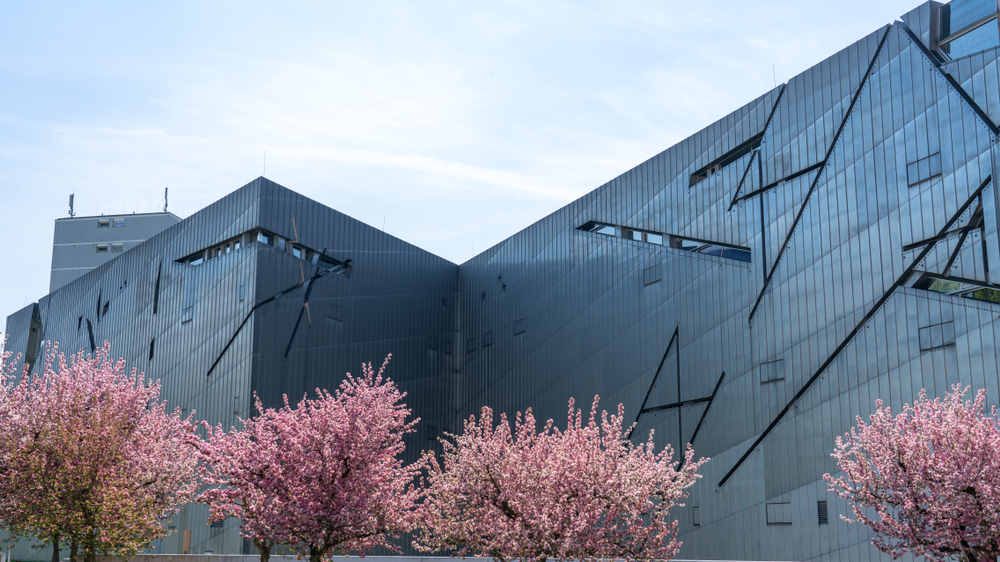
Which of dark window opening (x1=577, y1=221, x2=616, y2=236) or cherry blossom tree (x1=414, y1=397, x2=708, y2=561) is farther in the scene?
dark window opening (x1=577, y1=221, x2=616, y2=236)

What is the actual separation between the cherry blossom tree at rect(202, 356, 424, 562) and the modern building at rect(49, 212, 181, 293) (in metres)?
76.8

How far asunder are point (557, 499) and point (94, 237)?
280 ft

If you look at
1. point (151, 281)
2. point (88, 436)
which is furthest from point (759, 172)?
point (151, 281)

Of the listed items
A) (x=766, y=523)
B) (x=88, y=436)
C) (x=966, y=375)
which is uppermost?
(x=966, y=375)

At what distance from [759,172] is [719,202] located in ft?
6.67

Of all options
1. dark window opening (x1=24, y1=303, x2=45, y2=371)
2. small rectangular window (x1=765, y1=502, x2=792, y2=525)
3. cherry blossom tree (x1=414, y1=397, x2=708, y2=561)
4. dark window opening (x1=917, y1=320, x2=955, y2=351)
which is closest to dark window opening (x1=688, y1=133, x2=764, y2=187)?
dark window opening (x1=917, y1=320, x2=955, y2=351)

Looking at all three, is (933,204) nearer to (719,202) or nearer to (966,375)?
(966,375)

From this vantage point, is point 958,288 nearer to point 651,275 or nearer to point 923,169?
point 923,169

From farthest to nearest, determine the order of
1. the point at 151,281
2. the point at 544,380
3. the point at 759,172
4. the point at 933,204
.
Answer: the point at 151,281 < the point at 544,380 < the point at 759,172 < the point at 933,204

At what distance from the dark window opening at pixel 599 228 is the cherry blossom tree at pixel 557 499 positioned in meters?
18.1

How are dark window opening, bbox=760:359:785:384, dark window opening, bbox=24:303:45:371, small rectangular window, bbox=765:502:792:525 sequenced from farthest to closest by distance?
dark window opening, bbox=24:303:45:371 < dark window opening, bbox=760:359:785:384 < small rectangular window, bbox=765:502:792:525

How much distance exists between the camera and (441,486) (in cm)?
2330

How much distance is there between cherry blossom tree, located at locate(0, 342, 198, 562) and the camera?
24.6 meters

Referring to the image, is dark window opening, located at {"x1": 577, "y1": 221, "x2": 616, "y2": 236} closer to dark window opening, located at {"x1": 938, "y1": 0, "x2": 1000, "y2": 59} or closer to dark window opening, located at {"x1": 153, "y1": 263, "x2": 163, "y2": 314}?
dark window opening, located at {"x1": 938, "y1": 0, "x2": 1000, "y2": 59}
